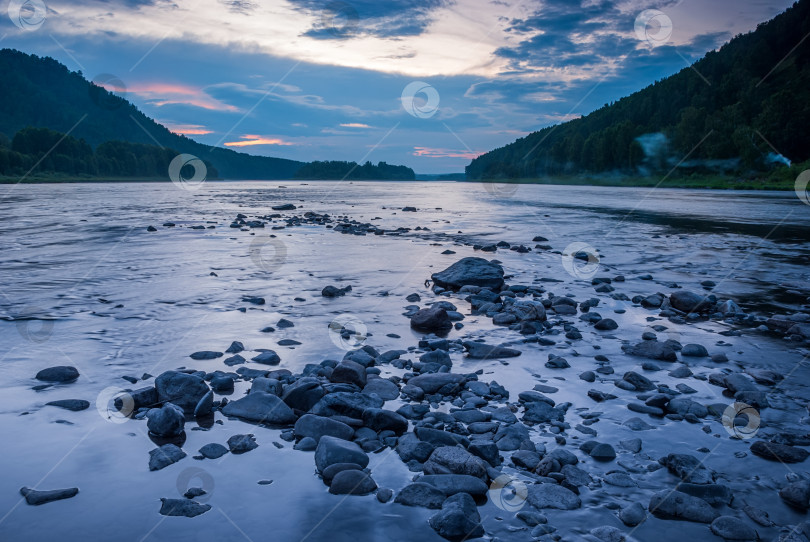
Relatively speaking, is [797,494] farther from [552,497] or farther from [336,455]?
[336,455]

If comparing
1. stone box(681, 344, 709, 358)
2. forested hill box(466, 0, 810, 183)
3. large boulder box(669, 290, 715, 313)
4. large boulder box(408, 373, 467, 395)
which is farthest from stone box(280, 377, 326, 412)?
forested hill box(466, 0, 810, 183)

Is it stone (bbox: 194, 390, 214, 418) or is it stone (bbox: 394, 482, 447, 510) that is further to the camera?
stone (bbox: 194, 390, 214, 418)

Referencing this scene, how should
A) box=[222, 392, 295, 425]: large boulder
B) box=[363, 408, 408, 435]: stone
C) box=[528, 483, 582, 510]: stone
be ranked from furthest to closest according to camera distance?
box=[222, 392, 295, 425]: large boulder < box=[363, 408, 408, 435]: stone < box=[528, 483, 582, 510]: stone

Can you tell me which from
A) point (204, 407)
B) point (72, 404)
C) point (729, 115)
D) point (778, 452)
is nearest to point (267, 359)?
point (204, 407)

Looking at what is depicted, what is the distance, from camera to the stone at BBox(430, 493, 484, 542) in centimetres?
418

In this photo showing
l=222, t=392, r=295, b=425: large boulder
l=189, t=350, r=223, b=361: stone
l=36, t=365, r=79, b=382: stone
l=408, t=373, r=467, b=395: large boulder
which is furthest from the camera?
l=189, t=350, r=223, b=361: stone

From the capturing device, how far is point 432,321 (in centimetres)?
1023

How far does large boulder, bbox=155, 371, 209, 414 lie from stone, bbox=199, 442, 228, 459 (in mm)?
1048

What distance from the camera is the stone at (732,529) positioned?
4062mm

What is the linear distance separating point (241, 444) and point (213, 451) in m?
0.29

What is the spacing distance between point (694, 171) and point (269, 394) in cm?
14083

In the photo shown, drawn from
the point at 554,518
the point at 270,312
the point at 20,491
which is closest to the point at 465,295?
the point at 270,312

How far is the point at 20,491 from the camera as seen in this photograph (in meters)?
4.65

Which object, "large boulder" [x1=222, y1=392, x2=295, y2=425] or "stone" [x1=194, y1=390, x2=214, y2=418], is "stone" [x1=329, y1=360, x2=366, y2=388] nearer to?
"large boulder" [x1=222, y1=392, x2=295, y2=425]
